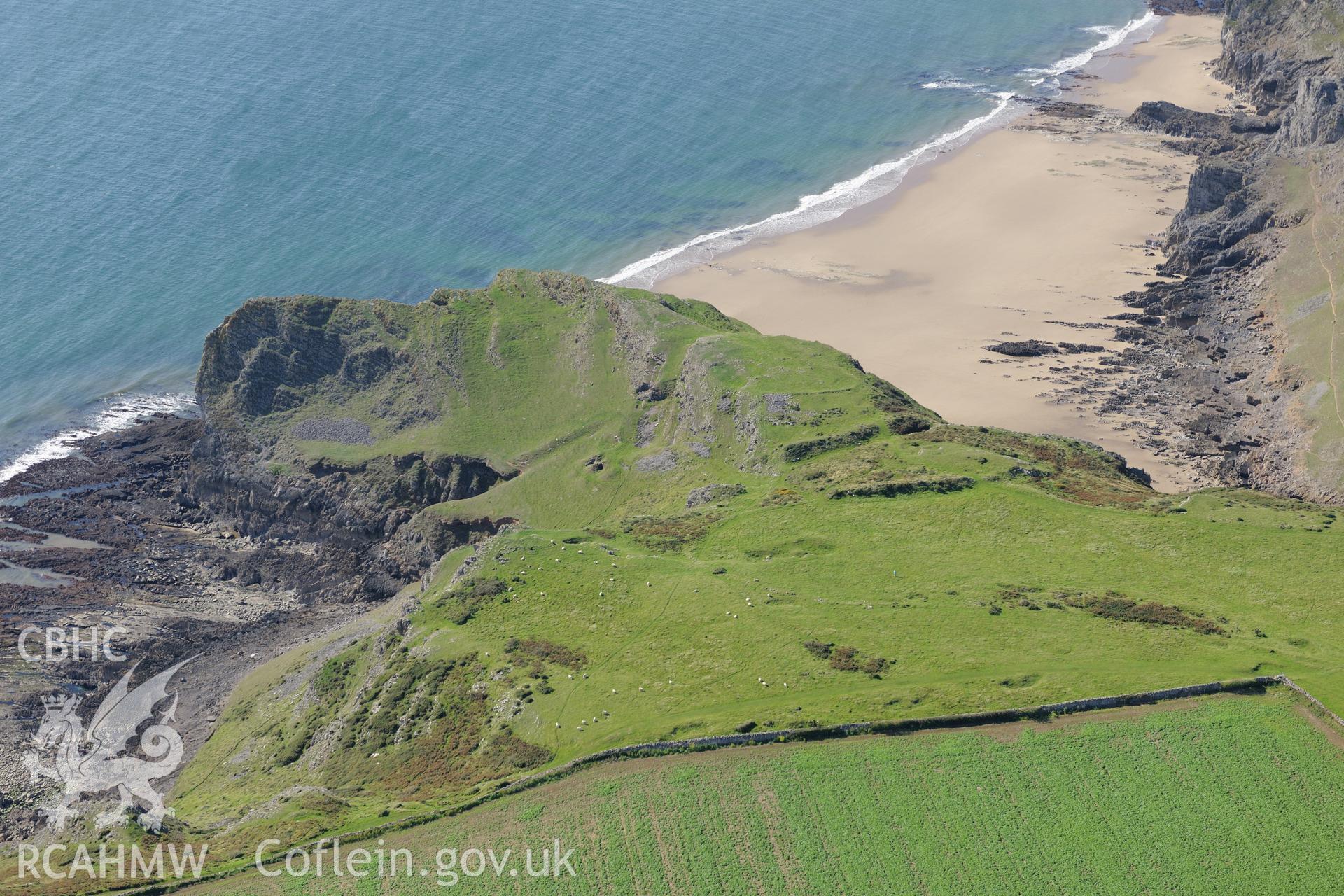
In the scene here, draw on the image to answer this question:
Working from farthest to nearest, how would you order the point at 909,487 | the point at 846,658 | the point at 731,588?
the point at 909,487 < the point at 731,588 < the point at 846,658

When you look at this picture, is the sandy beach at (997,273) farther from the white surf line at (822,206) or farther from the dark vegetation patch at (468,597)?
the dark vegetation patch at (468,597)

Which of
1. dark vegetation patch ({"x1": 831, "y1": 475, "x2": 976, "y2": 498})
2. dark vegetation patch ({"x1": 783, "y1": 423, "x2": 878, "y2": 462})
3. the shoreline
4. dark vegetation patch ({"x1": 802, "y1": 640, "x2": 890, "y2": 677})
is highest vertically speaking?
the shoreline

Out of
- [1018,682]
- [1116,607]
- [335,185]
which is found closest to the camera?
[1018,682]

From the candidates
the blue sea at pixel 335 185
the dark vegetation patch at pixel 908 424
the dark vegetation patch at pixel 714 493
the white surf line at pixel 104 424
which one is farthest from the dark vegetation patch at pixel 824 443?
the white surf line at pixel 104 424

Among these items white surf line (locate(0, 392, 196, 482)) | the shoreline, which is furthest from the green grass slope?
the shoreline

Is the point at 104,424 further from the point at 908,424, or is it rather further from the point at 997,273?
the point at 997,273

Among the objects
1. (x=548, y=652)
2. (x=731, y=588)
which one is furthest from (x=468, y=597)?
(x=731, y=588)

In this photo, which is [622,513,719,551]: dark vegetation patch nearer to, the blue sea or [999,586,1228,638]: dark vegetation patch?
[999,586,1228,638]: dark vegetation patch
